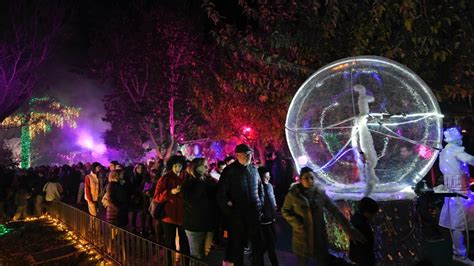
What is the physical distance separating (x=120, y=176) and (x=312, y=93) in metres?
4.82

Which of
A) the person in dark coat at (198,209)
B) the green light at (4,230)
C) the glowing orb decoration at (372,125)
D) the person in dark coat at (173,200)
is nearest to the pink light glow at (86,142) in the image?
the green light at (4,230)

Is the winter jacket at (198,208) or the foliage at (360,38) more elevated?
the foliage at (360,38)

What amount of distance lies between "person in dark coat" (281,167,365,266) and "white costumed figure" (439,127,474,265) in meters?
3.04

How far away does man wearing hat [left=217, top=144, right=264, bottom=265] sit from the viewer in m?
5.30

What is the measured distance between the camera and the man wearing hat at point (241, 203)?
5297 mm

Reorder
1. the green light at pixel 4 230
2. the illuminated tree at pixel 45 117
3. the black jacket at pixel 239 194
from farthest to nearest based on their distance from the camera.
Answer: the illuminated tree at pixel 45 117 → the green light at pixel 4 230 → the black jacket at pixel 239 194

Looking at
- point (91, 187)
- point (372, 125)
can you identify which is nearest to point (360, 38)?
Answer: point (372, 125)

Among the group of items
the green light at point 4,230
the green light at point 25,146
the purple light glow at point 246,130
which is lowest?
the green light at point 4,230

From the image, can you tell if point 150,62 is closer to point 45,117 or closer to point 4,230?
point 4,230

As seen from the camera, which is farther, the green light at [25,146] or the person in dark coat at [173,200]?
the green light at [25,146]

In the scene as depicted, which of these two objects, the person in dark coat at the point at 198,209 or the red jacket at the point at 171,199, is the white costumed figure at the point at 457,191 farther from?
the red jacket at the point at 171,199

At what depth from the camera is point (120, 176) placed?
8328 millimetres

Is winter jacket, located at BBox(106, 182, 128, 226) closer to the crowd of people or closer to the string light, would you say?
the crowd of people

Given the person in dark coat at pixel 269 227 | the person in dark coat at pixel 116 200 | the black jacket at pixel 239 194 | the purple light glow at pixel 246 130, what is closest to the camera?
the black jacket at pixel 239 194
